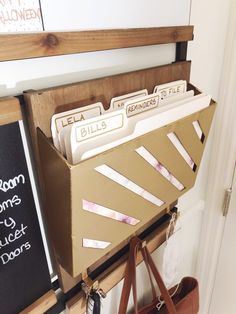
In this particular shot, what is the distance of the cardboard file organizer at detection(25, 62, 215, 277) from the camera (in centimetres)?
39

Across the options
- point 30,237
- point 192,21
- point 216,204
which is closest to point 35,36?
point 30,237

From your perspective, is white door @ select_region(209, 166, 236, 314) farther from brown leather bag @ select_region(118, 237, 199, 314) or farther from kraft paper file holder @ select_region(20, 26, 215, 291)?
kraft paper file holder @ select_region(20, 26, 215, 291)

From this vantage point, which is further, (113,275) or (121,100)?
(113,275)

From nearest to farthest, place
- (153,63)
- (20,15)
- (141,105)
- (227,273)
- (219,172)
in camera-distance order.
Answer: (20,15) → (141,105) → (153,63) → (219,172) → (227,273)

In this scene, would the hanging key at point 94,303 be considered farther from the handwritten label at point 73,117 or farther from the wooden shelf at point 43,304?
the handwritten label at point 73,117

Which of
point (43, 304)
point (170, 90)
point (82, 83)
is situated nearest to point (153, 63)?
point (170, 90)

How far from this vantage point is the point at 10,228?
42 cm

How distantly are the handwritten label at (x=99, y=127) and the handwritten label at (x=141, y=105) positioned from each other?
0.05m

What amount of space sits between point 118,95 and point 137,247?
390 mm

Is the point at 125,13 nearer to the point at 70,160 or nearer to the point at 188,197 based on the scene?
the point at 70,160

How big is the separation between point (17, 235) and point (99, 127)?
0.22 meters

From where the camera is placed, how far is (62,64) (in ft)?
1.47

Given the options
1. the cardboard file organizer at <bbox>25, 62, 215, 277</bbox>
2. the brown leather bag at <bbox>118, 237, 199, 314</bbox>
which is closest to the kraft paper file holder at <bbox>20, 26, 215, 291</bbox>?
the cardboard file organizer at <bbox>25, 62, 215, 277</bbox>

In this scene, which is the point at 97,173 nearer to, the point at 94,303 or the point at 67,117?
the point at 67,117
